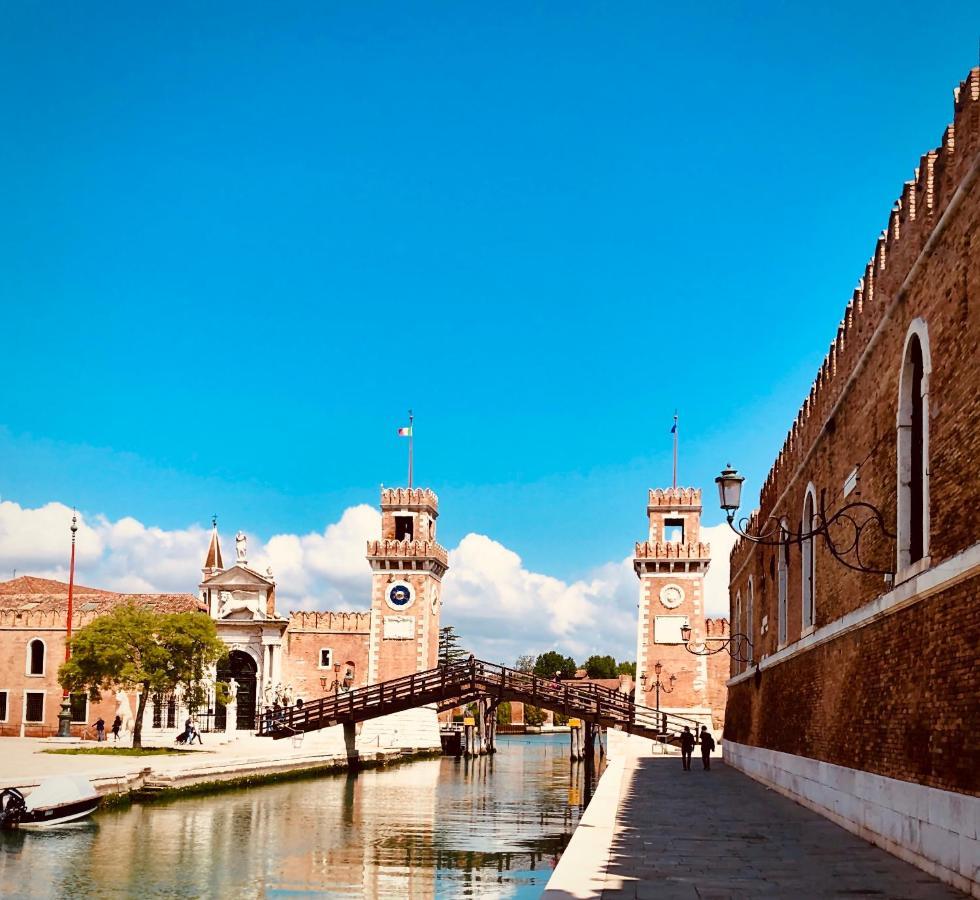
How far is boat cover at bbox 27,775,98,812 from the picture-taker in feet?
61.6

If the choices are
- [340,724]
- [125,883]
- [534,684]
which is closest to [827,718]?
[125,883]

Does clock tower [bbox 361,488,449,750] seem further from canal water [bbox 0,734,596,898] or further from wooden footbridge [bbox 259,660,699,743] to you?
canal water [bbox 0,734,596,898]

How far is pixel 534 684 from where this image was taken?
120ft

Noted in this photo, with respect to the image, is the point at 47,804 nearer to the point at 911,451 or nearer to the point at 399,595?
the point at 911,451

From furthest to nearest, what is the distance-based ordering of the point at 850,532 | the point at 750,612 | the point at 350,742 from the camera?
the point at 350,742 < the point at 750,612 < the point at 850,532

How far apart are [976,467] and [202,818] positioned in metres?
16.3

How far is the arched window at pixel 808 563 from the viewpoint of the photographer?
19125 millimetres

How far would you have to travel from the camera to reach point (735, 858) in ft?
40.7

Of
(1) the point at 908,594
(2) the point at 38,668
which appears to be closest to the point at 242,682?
(2) the point at 38,668

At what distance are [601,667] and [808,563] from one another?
13685cm

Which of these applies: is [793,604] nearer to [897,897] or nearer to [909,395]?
[909,395]

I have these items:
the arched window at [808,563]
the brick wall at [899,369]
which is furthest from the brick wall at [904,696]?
the arched window at [808,563]

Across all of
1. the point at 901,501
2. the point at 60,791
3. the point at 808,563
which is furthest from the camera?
the point at 808,563

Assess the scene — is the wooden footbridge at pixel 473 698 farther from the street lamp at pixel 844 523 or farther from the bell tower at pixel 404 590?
the street lamp at pixel 844 523
